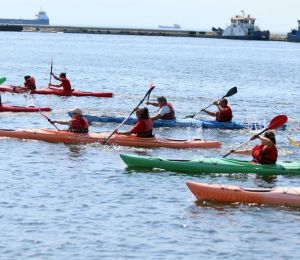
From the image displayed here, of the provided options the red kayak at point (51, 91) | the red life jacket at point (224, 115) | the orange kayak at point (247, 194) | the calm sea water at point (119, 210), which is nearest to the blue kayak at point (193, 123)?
the red life jacket at point (224, 115)

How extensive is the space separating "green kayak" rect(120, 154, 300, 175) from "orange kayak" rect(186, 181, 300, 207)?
2718 mm

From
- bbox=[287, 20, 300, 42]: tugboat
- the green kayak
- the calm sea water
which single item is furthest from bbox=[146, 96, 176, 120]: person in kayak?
bbox=[287, 20, 300, 42]: tugboat

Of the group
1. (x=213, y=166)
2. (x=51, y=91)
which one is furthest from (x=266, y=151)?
(x=51, y=91)

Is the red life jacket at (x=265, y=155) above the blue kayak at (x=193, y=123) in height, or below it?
above

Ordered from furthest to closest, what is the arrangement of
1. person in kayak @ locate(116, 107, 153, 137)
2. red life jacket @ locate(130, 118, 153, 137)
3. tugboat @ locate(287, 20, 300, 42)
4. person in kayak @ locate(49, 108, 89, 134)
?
tugboat @ locate(287, 20, 300, 42)
person in kayak @ locate(49, 108, 89, 134)
red life jacket @ locate(130, 118, 153, 137)
person in kayak @ locate(116, 107, 153, 137)

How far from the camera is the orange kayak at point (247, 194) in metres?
19.5

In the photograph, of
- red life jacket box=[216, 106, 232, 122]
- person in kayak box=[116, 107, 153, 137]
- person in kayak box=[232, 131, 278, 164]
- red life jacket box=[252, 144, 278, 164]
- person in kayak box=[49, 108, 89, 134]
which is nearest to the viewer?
person in kayak box=[232, 131, 278, 164]

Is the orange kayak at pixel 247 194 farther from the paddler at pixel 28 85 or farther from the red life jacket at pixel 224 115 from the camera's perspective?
the paddler at pixel 28 85

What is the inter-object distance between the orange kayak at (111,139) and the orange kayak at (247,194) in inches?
269

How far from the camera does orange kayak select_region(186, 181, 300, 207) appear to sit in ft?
63.9

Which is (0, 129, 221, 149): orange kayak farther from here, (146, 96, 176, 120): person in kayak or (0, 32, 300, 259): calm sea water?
(146, 96, 176, 120): person in kayak

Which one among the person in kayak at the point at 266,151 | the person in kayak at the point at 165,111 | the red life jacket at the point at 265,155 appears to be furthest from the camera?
the person in kayak at the point at 165,111

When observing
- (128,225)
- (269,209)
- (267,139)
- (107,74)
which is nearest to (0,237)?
(128,225)

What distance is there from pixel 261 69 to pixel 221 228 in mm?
65999
